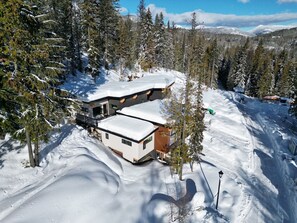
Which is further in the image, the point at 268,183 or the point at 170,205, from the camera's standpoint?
the point at 268,183

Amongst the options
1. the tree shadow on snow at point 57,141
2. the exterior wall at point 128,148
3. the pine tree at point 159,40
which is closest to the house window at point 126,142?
the exterior wall at point 128,148

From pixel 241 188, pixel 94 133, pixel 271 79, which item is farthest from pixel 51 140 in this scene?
pixel 271 79

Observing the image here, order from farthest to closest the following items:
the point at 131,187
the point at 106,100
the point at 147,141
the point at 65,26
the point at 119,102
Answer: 1. the point at 65,26
2. the point at 119,102
3. the point at 106,100
4. the point at 147,141
5. the point at 131,187

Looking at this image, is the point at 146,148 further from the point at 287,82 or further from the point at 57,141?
the point at 287,82

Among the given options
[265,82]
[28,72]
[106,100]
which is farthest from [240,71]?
[28,72]

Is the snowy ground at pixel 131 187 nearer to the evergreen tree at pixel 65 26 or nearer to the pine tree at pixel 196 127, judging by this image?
the pine tree at pixel 196 127

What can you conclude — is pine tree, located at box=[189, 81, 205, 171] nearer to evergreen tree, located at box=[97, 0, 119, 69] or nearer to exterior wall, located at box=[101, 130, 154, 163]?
exterior wall, located at box=[101, 130, 154, 163]
